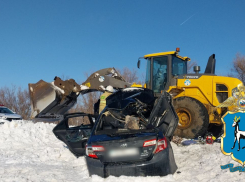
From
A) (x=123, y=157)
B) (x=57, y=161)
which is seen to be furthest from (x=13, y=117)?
(x=123, y=157)

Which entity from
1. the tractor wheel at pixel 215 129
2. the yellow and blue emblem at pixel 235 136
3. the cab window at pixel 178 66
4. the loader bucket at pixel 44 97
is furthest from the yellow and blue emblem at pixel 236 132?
the loader bucket at pixel 44 97

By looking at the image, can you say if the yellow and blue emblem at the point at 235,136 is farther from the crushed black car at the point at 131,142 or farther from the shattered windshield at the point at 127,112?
the shattered windshield at the point at 127,112

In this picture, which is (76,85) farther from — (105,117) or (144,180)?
(144,180)

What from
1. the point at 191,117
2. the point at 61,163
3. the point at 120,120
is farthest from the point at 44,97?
the point at 191,117

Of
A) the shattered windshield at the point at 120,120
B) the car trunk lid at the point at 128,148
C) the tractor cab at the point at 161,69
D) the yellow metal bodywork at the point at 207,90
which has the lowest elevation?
the car trunk lid at the point at 128,148

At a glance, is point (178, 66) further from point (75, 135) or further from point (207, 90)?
point (75, 135)

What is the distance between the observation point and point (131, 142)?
17.2 ft

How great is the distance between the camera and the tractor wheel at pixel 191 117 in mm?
8859

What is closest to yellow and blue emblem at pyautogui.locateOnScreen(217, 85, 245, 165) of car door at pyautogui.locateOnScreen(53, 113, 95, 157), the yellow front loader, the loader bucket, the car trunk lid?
the car trunk lid

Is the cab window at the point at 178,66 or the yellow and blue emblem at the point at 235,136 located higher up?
the cab window at the point at 178,66

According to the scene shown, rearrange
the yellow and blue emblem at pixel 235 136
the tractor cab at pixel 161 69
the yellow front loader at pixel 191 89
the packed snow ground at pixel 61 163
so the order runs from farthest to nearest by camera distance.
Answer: the tractor cab at pixel 161 69 < the yellow front loader at pixel 191 89 < the packed snow ground at pixel 61 163 < the yellow and blue emblem at pixel 235 136

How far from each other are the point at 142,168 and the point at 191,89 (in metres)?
5.37

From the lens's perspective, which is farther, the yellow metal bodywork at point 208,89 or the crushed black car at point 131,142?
the yellow metal bodywork at point 208,89

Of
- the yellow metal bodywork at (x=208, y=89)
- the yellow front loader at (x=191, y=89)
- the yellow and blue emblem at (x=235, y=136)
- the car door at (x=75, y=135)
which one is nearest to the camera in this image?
the yellow and blue emblem at (x=235, y=136)
